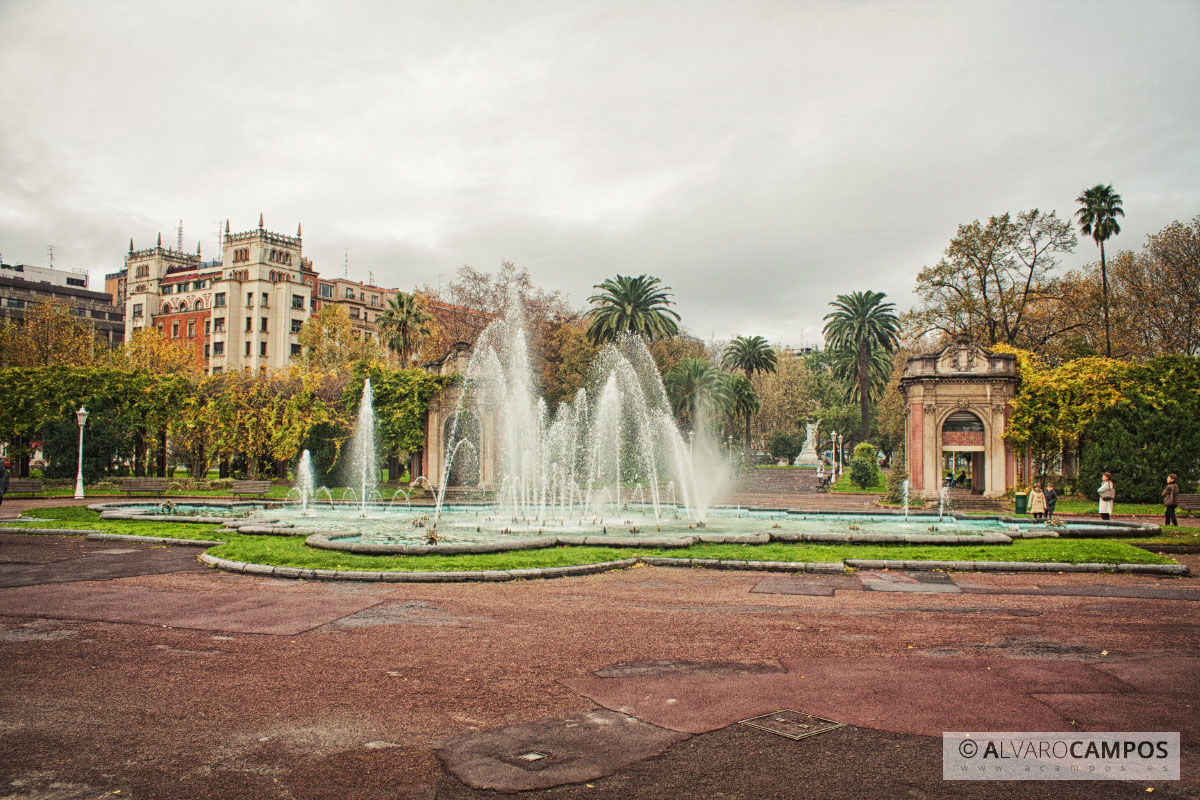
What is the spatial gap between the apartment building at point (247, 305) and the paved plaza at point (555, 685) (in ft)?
240

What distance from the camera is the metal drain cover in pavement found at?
5.49 meters

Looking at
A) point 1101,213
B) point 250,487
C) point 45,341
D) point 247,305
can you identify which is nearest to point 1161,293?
point 1101,213

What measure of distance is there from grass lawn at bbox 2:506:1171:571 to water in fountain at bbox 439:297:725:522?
993 cm

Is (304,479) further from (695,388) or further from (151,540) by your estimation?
(695,388)

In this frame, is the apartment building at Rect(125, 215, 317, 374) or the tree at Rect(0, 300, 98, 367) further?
the apartment building at Rect(125, 215, 317, 374)

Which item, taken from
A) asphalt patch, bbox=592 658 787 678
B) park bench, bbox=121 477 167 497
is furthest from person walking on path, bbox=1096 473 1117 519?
park bench, bbox=121 477 167 497

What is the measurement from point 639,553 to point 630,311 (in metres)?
40.2

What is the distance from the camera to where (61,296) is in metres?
96.6

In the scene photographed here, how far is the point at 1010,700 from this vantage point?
20.2 ft

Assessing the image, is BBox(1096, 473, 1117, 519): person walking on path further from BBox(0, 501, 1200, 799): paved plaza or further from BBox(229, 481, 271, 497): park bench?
BBox(229, 481, 271, 497): park bench

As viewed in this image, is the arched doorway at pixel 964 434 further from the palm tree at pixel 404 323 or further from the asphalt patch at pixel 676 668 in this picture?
the palm tree at pixel 404 323

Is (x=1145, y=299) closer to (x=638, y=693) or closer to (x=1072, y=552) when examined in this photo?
(x=1072, y=552)

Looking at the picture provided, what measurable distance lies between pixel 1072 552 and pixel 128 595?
15.5 meters

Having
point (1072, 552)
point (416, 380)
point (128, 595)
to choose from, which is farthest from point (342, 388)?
point (1072, 552)
